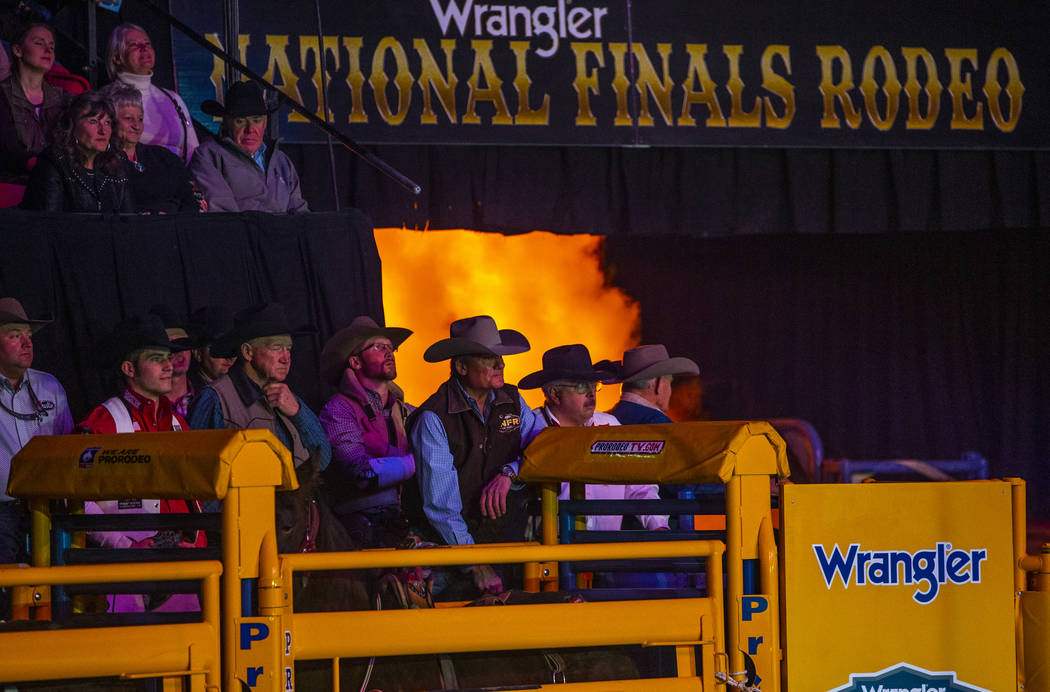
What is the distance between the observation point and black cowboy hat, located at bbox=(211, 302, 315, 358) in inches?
226

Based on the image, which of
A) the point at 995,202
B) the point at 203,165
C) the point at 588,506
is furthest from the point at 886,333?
the point at 588,506

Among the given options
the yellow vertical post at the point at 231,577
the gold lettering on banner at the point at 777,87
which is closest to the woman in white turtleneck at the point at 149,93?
the gold lettering on banner at the point at 777,87

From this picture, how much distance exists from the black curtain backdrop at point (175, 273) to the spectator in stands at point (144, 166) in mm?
184

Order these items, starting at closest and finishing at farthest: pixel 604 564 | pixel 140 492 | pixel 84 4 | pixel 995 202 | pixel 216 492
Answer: pixel 216 492
pixel 140 492
pixel 604 564
pixel 84 4
pixel 995 202

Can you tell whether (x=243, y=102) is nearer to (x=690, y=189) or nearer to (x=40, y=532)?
Answer: (x=40, y=532)

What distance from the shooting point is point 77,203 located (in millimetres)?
6527

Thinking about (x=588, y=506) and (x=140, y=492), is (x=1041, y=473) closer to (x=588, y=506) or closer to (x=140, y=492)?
(x=588, y=506)

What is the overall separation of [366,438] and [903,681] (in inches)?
121

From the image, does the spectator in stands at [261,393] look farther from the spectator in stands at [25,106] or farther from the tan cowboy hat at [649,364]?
the spectator in stands at [25,106]

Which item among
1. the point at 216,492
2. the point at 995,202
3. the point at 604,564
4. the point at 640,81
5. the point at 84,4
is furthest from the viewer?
the point at 995,202

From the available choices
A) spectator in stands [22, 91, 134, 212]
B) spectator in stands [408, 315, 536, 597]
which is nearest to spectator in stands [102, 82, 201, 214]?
spectator in stands [22, 91, 134, 212]

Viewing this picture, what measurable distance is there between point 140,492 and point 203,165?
159 inches

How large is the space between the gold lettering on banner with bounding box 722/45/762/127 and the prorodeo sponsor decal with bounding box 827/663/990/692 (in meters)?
6.82

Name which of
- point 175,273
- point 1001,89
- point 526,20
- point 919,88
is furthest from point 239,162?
point 1001,89
